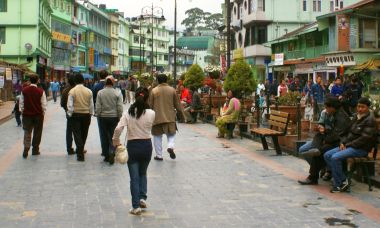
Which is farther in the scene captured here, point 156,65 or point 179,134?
point 156,65

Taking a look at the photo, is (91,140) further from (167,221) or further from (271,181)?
(167,221)

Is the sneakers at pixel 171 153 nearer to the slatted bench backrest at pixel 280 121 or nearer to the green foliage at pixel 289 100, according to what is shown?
the slatted bench backrest at pixel 280 121

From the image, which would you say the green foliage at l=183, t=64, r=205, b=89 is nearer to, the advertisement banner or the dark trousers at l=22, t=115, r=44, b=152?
the advertisement banner

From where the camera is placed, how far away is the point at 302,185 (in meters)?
Result: 9.35

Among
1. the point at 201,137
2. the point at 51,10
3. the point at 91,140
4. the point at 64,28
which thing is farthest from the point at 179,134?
the point at 64,28

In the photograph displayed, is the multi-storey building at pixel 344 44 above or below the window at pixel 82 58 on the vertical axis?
below

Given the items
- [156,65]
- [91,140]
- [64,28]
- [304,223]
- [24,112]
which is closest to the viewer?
[304,223]

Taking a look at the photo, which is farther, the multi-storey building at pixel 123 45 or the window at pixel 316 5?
the multi-storey building at pixel 123 45

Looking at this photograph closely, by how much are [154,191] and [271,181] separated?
2.13 metres

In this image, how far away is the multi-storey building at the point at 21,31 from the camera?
4938 centimetres

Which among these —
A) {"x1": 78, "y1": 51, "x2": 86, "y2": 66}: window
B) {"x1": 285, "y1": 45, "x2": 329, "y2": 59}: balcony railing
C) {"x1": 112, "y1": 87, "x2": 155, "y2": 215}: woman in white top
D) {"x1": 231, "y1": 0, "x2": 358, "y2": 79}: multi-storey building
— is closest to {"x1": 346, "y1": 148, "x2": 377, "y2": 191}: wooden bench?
{"x1": 112, "y1": 87, "x2": 155, "y2": 215}: woman in white top

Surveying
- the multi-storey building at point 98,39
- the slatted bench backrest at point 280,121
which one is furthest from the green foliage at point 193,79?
the multi-storey building at point 98,39

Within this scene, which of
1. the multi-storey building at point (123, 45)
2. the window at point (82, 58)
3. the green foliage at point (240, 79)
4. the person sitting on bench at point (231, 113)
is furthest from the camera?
the multi-storey building at point (123, 45)

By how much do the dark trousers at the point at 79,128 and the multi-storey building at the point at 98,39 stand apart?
62985 millimetres
